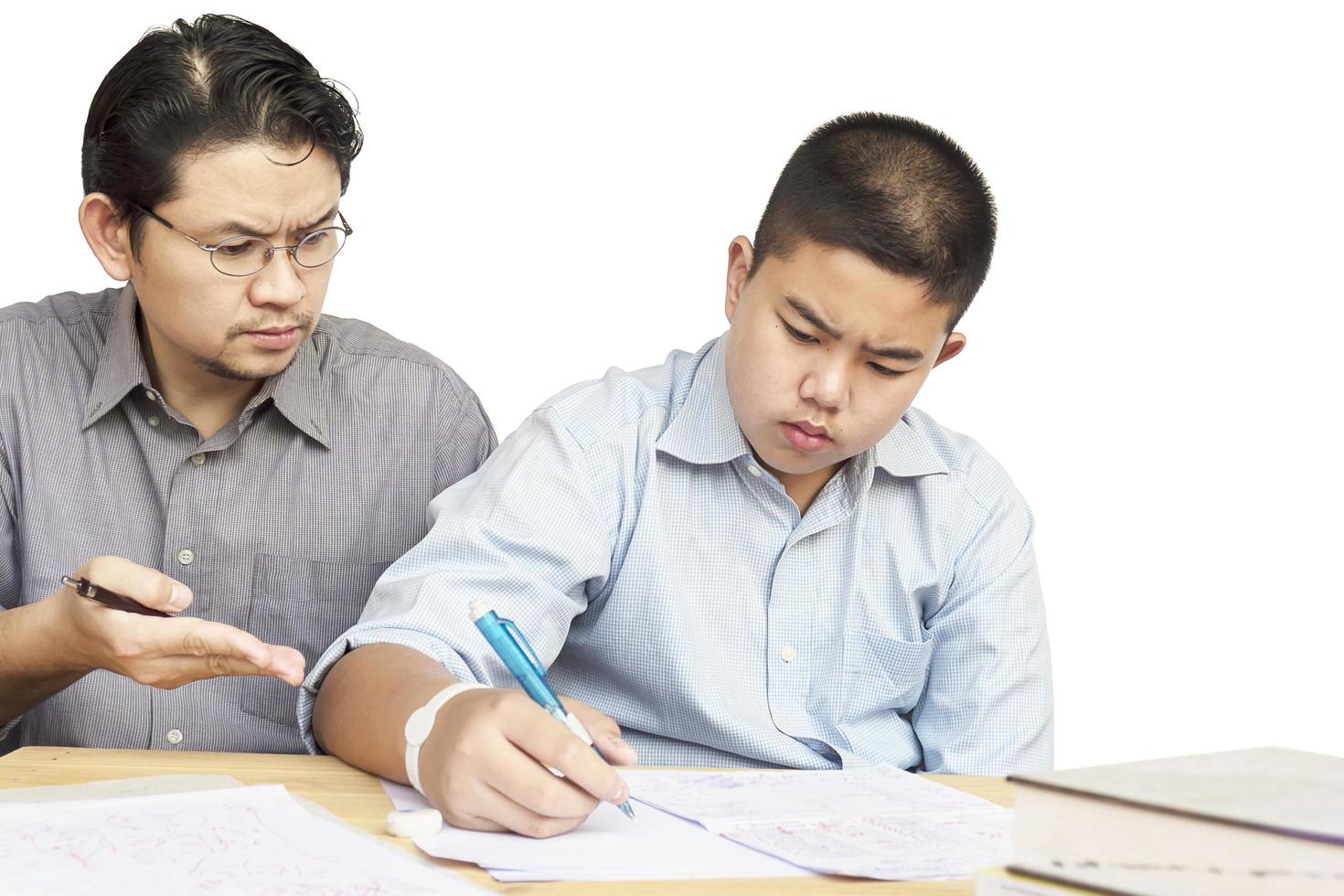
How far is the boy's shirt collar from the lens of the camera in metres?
1.59

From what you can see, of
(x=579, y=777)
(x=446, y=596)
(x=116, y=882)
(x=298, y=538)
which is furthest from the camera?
(x=298, y=538)

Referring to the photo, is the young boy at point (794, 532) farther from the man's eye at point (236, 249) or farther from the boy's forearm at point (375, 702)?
the man's eye at point (236, 249)

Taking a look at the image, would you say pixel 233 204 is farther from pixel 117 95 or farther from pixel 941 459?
pixel 941 459

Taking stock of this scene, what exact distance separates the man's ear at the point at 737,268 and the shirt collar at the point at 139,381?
0.59 m

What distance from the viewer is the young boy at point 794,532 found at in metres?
1.43

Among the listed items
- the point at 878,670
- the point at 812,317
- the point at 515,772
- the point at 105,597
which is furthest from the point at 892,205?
the point at 105,597

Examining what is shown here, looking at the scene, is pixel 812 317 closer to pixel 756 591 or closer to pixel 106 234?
pixel 756 591

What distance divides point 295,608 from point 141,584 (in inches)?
22.7

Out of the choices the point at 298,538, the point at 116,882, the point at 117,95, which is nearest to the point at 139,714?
the point at 298,538

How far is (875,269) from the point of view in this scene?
1.42m

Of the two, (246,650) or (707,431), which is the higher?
(707,431)

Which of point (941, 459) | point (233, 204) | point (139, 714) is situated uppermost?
point (233, 204)

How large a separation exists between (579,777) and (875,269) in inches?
27.0

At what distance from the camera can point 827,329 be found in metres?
1.40
